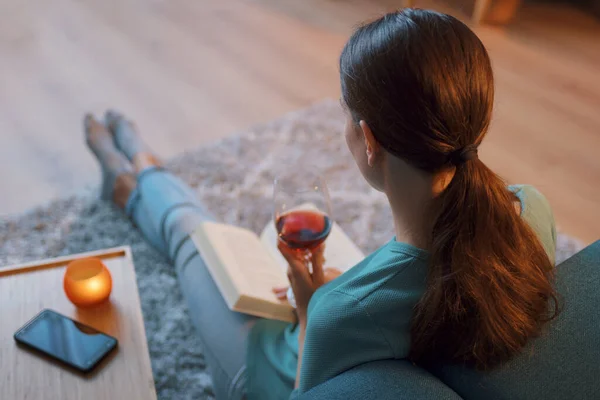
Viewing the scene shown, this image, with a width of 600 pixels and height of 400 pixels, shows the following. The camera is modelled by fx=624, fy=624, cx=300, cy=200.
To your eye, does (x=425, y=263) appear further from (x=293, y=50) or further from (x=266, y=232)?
(x=293, y=50)

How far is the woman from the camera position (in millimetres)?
803

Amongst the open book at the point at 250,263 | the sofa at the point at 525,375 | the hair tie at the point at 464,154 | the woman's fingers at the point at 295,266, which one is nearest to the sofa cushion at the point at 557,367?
the sofa at the point at 525,375

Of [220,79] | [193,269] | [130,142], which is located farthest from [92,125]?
[193,269]

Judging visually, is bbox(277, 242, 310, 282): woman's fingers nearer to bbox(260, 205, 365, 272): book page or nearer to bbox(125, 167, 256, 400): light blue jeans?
bbox(125, 167, 256, 400): light blue jeans

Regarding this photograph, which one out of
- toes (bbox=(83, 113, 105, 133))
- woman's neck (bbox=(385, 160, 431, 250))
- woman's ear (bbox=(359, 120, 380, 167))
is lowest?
woman's neck (bbox=(385, 160, 431, 250))

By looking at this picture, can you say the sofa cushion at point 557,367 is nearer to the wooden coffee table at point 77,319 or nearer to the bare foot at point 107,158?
the wooden coffee table at point 77,319

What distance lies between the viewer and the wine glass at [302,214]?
119cm

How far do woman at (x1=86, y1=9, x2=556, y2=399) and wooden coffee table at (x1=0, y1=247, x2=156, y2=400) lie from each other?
337 millimetres

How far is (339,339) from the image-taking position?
866 mm

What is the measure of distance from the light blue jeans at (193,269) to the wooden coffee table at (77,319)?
17 centimetres

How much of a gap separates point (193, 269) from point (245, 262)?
134mm

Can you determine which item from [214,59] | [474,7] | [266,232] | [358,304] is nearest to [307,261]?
[358,304]

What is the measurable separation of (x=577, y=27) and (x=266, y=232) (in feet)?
7.99

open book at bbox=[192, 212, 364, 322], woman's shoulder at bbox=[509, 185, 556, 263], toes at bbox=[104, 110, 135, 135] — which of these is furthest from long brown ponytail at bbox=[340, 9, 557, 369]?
toes at bbox=[104, 110, 135, 135]
